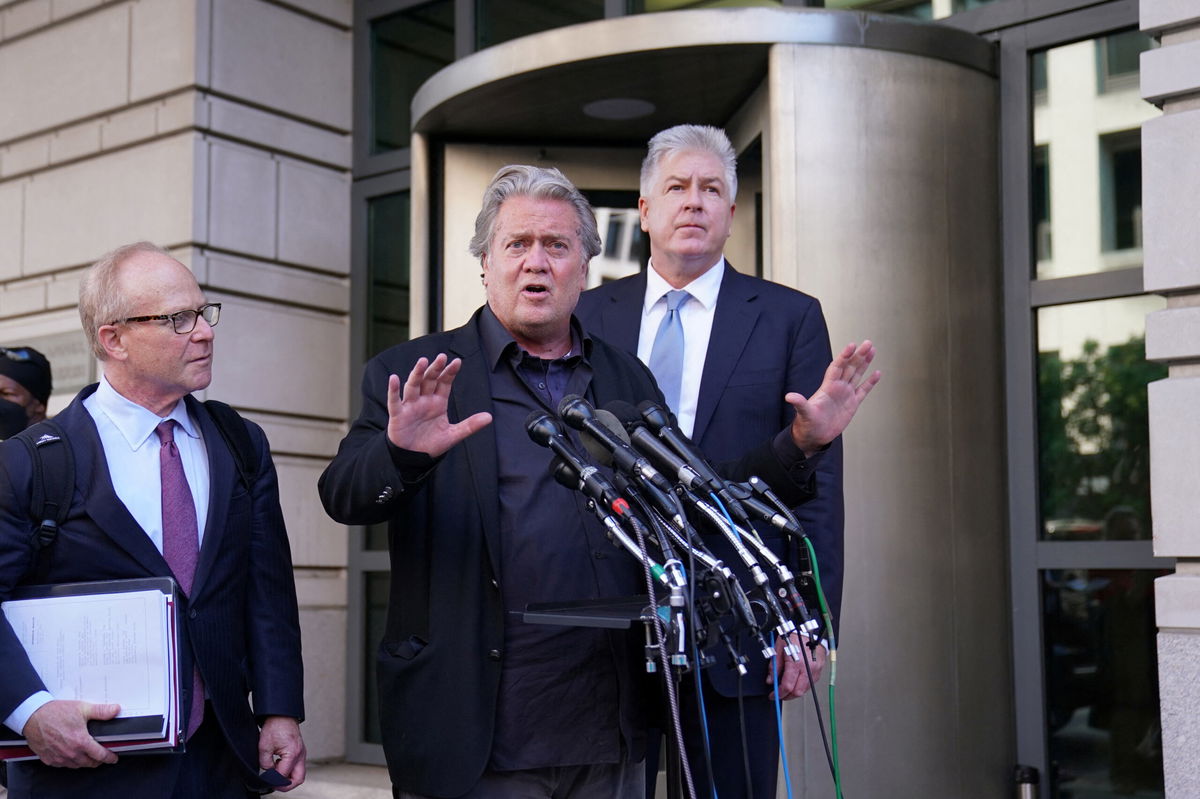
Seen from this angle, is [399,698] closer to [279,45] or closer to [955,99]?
[955,99]

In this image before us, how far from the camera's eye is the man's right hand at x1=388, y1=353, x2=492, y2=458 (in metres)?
2.61

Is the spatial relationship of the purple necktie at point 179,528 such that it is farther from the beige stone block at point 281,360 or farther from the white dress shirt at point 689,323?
the beige stone block at point 281,360

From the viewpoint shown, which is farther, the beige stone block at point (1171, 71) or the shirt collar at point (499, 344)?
the beige stone block at point (1171, 71)

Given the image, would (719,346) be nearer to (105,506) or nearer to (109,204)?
(105,506)

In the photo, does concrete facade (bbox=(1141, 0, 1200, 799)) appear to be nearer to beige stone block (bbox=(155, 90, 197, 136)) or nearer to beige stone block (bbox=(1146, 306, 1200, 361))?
beige stone block (bbox=(1146, 306, 1200, 361))

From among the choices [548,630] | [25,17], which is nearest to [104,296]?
[548,630]

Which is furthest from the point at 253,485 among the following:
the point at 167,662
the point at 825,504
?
the point at 825,504

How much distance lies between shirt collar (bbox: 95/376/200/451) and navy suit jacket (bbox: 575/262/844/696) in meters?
1.30

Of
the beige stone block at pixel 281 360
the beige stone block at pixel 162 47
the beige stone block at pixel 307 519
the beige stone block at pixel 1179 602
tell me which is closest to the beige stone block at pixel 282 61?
the beige stone block at pixel 162 47

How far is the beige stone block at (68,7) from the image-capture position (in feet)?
28.3

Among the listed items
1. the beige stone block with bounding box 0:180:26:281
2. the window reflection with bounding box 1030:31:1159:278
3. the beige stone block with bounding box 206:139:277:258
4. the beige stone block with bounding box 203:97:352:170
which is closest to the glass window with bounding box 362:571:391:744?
the beige stone block with bounding box 206:139:277:258

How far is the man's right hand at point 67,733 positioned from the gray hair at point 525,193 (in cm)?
127

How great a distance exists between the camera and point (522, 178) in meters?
3.08

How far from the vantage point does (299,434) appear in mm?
8312
